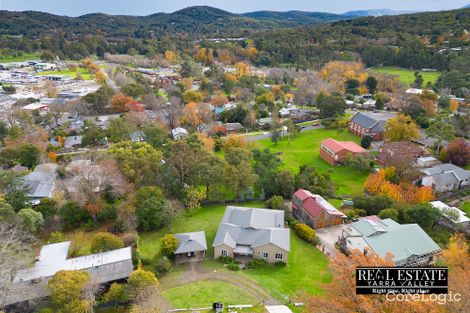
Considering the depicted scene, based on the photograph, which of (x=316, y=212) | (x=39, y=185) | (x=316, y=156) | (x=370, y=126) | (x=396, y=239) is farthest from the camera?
(x=370, y=126)

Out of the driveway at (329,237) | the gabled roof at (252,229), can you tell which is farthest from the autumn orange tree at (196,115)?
the driveway at (329,237)

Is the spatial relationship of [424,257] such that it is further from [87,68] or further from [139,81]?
[87,68]

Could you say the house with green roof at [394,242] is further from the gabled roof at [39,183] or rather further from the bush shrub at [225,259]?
the gabled roof at [39,183]

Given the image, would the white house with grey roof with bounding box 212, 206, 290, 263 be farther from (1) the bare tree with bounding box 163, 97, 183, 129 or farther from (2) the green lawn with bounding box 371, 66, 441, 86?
(2) the green lawn with bounding box 371, 66, 441, 86

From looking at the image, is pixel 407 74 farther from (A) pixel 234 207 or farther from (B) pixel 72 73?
(B) pixel 72 73

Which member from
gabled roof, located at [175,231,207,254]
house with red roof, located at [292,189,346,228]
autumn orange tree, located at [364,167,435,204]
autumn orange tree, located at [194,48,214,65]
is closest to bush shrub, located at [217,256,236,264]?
gabled roof, located at [175,231,207,254]

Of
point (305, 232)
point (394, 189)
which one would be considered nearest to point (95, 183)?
point (305, 232)

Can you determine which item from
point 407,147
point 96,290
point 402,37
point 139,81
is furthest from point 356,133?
point 402,37
